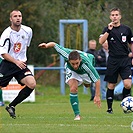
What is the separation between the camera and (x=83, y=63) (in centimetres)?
1260

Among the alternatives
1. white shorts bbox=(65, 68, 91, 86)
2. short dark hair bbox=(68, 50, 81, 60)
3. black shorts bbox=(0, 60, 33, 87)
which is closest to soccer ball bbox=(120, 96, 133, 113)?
white shorts bbox=(65, 68, 91, 86)

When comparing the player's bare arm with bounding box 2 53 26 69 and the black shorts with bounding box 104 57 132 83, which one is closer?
the player's bare arm with bounding box 2 53 26 69

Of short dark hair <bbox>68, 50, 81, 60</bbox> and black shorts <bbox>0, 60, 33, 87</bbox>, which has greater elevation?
short dark hair <bbox>68, 50, 81, 60</bbox>

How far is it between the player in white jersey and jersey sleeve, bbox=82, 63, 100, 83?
1308 mm

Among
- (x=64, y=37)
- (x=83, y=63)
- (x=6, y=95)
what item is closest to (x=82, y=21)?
(x=64, y=37)

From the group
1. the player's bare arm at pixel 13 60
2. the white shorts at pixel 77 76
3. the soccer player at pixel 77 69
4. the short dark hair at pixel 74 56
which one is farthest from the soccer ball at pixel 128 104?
the player's bare arm at pixel 13 60

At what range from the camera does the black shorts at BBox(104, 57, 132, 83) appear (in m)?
14.8

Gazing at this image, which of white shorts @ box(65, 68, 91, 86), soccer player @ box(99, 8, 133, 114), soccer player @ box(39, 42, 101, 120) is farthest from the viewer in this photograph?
soccer player @ box(99, 8, 133, 114)

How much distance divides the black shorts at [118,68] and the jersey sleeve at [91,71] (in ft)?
7.08

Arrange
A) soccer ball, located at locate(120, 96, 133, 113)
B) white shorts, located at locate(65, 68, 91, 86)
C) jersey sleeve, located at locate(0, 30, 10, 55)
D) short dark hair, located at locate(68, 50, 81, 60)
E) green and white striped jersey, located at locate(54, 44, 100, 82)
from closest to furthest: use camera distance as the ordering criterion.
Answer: short dark hair, located at locate(68, 50, 81, 60), green and white striped jersey, located at locate(54, 44, 100, 82), soccer ball, located at locate(120, 96, 133, 113), white shorts, located at locate(65, 68, 91, 86), jersey sleeve, located at locate(0, 30, 10, 55)

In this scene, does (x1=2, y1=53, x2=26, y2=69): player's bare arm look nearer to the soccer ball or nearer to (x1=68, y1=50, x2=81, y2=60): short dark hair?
(x1=68, y1=50, x2=81, y2=60): short dark hair

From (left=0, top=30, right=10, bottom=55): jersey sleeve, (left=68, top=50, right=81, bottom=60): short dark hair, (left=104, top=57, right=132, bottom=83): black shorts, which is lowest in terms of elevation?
(left=104, top=57, right=132, bottom=83): black shorts

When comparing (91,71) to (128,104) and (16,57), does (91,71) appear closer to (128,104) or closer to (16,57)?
(128,104)

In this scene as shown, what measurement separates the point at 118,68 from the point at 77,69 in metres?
2.20
